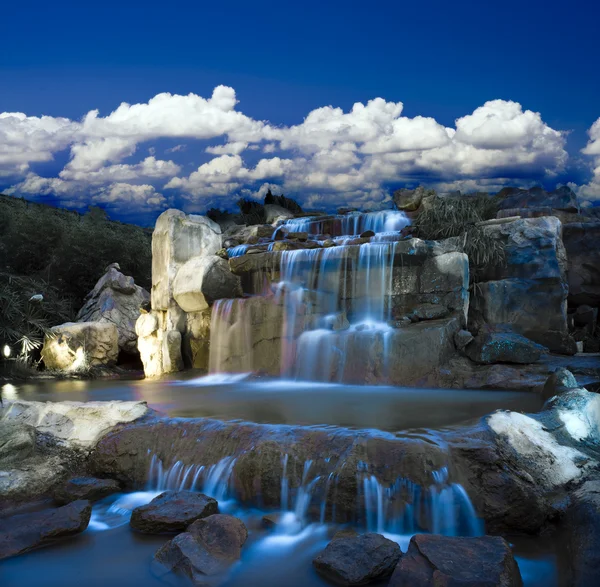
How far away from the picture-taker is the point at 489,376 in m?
7.75

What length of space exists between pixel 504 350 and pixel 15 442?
240 inches

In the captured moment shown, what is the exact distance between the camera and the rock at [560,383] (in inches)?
238

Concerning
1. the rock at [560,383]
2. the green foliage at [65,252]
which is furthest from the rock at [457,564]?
the green foliage at [65,252]

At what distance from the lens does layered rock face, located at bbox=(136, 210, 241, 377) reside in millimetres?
10703

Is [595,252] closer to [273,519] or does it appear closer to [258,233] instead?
[258,233]

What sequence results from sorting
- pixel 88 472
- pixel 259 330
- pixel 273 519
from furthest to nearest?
pixel 259 330 < pixel 88 472 < pixel 273 519

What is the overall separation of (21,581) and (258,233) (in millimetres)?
10336

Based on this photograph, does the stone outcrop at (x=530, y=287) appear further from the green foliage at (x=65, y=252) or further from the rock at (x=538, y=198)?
the green foliage at (x=65, y=252)

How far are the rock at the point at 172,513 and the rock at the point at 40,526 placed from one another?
0.40 m

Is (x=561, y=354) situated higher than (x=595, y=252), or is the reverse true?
(x=595, y=252)

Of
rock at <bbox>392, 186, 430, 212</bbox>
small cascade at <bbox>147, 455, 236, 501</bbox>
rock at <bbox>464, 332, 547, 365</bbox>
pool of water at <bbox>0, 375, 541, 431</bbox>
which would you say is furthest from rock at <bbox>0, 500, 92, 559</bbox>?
rock at <bbox>392, 186, 430, 212</bbox>

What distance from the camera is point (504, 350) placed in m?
7.93

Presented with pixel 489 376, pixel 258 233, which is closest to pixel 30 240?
pixel 258 233

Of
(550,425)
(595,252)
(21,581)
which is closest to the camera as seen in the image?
(21,581)
